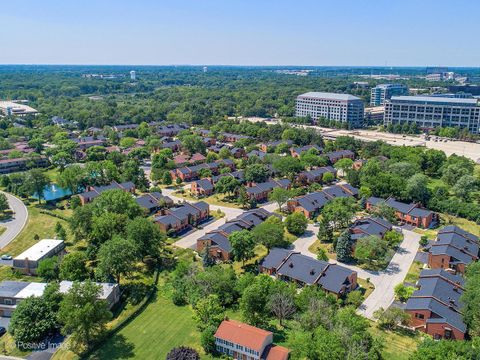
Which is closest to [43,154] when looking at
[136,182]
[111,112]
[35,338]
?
[136,182]

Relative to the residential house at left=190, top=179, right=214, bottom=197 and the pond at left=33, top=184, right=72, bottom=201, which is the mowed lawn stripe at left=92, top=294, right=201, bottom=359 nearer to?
the residential house at left=190, top=179, right=214, bottom=197

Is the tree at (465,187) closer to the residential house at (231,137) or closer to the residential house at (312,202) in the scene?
the residential house at (312,202)

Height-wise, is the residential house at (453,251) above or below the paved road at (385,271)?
above

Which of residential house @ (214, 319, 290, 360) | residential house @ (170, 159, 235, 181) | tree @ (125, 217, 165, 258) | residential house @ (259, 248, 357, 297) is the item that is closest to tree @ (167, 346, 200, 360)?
residential house @ (214, 319, 290, 360)

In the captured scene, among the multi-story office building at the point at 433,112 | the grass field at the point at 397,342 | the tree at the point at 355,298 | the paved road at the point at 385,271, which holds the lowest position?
the grass field at the point at 397,342

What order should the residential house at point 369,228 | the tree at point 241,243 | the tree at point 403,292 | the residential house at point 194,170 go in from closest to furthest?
the tree at point 403,292 < the tree at point 241,243 < the residential house at point 369,228 < the residential house at point 194,170

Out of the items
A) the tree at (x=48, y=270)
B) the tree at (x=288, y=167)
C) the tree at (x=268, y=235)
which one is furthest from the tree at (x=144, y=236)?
the tree at (x=288, y=167)

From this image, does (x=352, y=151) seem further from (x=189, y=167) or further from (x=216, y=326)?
(x=216, y=326)
